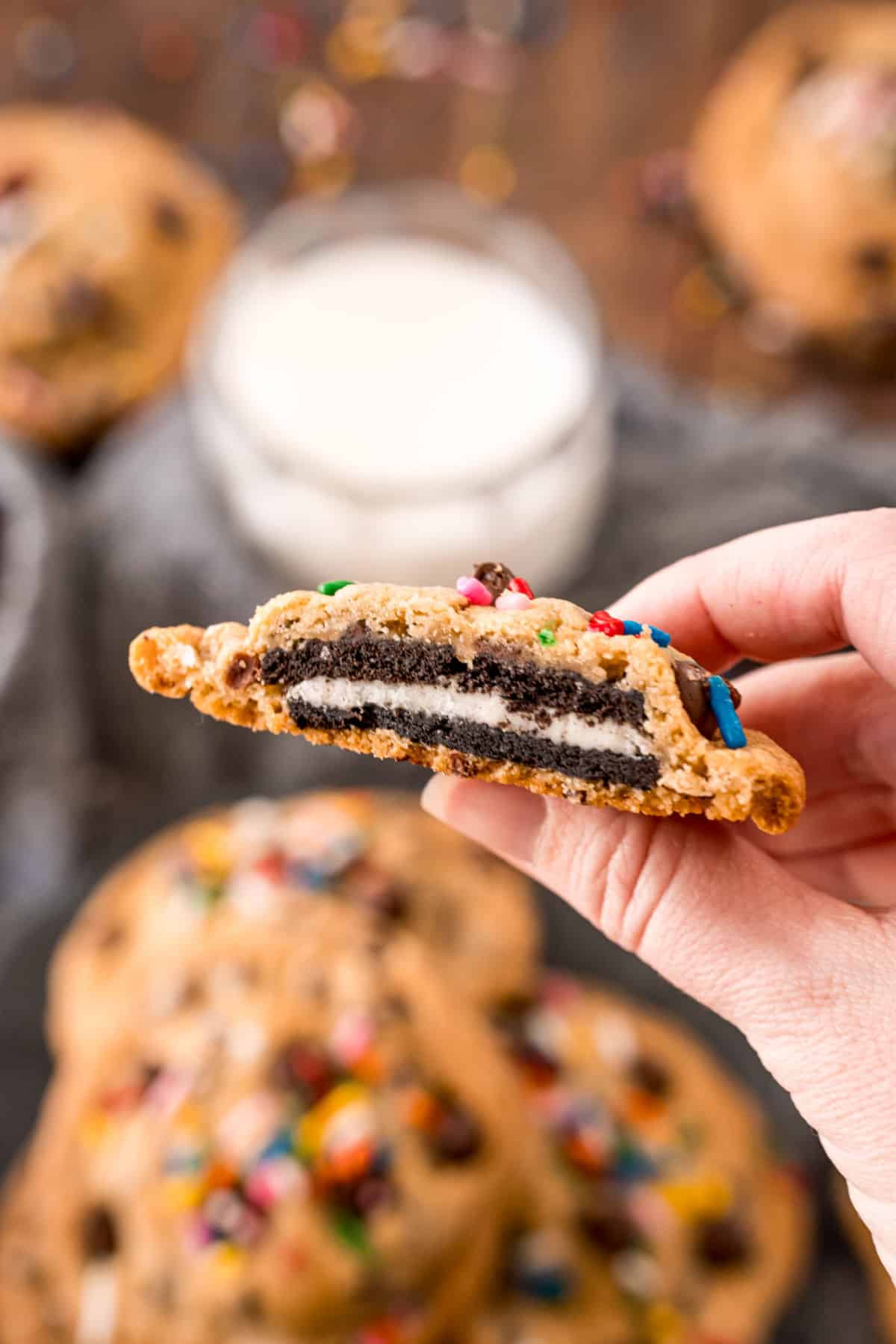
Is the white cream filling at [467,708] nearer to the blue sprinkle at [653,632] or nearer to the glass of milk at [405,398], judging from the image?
the blue sprinkle at [653,632]

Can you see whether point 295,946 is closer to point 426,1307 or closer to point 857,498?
point 426,1307

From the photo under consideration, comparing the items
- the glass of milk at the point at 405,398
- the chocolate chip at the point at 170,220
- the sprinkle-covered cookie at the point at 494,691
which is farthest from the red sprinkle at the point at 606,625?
the chocolate chip at the point at 170,220

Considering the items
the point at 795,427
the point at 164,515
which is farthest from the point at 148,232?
the point at 795,427

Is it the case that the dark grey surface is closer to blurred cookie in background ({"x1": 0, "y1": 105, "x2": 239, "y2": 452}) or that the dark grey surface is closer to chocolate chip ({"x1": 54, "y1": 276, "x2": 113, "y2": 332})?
blurred cookie in background ({"x1": 0, "y1": 105, "x2": 239, "y2": 452})

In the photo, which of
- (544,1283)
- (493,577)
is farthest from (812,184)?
(544,1283)

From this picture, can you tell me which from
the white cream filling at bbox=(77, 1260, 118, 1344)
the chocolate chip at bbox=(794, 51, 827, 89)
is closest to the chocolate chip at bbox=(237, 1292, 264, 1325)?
the white cream filling at bbox=(77, 1260, 118, 1344)

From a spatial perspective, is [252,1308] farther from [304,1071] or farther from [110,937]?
[110,937]

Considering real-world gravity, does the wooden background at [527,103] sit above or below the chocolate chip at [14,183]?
above

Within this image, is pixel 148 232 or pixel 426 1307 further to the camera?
pixel 148 232
